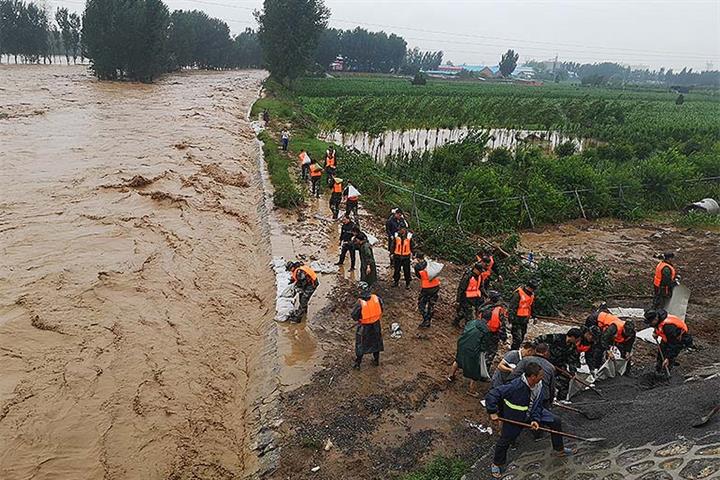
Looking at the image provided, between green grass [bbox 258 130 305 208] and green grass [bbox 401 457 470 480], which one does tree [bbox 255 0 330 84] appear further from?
green grass [bbox 401 457 470 480]

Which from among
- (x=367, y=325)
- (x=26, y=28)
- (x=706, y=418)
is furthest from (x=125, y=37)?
(x=706, y=418)

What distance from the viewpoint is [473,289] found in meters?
9.30

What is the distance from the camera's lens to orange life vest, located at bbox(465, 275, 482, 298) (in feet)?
30.2

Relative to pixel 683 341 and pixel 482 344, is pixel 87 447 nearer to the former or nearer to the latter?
pixel 482 344

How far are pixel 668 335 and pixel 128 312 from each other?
8.84m

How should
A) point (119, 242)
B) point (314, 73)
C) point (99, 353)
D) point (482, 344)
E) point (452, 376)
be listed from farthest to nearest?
point (314, 73)
point (119, 242)
point (99, 353)
point (452, 376)
point (482, 344)

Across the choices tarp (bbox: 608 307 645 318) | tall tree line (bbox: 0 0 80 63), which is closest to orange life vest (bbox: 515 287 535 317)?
tarp (bbox: 608 307 645 318)

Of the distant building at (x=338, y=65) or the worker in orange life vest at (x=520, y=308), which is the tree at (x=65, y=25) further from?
the worker in orange life vest at (x=520, y=308)

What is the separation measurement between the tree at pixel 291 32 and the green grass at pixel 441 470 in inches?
1741

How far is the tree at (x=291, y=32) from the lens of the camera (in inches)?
1786

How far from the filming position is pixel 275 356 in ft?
28.2

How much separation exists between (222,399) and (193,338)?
1827 millimetres

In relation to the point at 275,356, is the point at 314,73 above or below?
above

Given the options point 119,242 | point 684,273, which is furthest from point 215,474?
point 684,273
